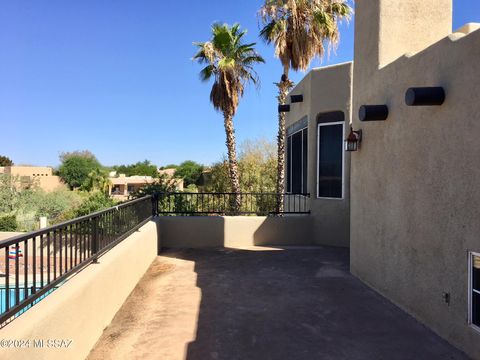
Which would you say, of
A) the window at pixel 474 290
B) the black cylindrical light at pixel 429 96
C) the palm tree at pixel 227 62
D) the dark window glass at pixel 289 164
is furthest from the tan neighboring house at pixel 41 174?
the window at pixel 474 290

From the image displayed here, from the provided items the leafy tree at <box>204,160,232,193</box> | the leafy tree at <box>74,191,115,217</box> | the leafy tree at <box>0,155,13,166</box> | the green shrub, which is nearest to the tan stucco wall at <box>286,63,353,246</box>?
the leafy tree at <box>204,160,232,193</box>

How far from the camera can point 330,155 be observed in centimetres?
856

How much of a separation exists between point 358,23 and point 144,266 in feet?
17.9

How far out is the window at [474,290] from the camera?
316cm

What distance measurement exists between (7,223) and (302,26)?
16.9 m

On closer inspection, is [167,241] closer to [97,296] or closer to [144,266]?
[144,266]

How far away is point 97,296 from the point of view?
3.62 m

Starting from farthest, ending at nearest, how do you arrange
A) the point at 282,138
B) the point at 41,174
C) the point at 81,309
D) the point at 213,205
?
1. the point at 41,174
2. the point at 282,138
3. the point at 213,205
4. the point at 81,309

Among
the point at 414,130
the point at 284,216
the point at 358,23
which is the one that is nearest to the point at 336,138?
the point at 284,216

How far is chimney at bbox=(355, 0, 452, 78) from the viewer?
4863mm

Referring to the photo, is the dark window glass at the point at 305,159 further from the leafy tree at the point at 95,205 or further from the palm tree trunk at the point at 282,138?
the leafy tree at the point at 95,205

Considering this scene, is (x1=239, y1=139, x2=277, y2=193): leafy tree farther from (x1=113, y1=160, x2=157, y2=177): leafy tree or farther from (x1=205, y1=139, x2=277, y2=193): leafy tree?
(x1=113, y1=160, x2=157, y2=177): leafy tree

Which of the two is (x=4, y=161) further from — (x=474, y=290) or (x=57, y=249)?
(x=474, y=290)

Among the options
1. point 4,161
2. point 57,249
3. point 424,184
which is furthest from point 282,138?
point 4,161
